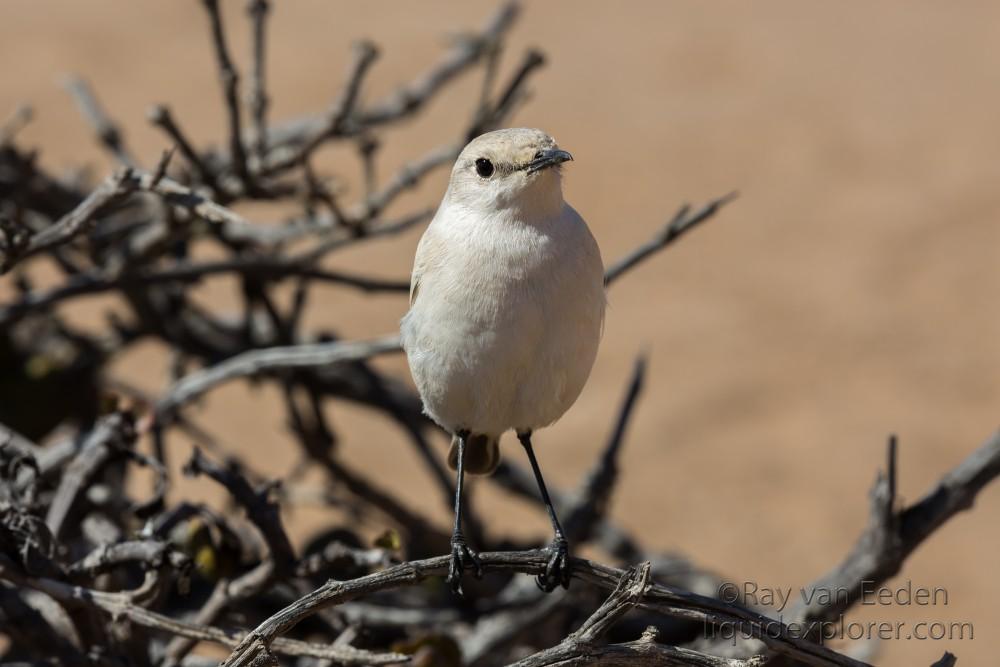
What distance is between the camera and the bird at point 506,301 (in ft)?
10.0

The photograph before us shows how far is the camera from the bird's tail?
3674 mm

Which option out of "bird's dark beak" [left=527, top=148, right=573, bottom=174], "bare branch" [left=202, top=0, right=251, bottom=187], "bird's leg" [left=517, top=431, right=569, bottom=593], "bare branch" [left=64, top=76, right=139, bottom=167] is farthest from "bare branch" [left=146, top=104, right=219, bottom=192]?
"bird's leg" [left=517, top=431, right=569, bottom=593]

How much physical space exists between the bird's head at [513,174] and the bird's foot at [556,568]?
813mm

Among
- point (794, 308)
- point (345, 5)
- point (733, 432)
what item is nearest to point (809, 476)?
point (733, 432)

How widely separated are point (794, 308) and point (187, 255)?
5100 mm

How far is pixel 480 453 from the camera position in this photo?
12.1 ft

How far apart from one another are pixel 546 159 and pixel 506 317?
43 cm

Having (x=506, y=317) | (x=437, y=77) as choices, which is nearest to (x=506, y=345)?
(x=506, y=317)

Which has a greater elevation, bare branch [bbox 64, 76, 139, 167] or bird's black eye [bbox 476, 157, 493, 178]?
bare branch [bbox 64, 76, 139, 167]

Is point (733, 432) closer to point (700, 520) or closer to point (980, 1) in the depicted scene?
point (700, 520)

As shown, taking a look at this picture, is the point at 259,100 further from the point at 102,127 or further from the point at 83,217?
the point at 83,217

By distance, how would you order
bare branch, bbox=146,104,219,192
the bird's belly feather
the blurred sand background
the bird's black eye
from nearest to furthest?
the bird's belly feather → the bird's black eye → bare branch, bbox=146,104,219,192 → the blurred sand background

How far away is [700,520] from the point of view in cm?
766

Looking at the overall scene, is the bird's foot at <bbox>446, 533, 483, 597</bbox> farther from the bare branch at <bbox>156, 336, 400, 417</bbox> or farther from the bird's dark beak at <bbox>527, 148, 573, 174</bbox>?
the bird's dark beak at <bbox>527, 148, 573, 174</bbox>
